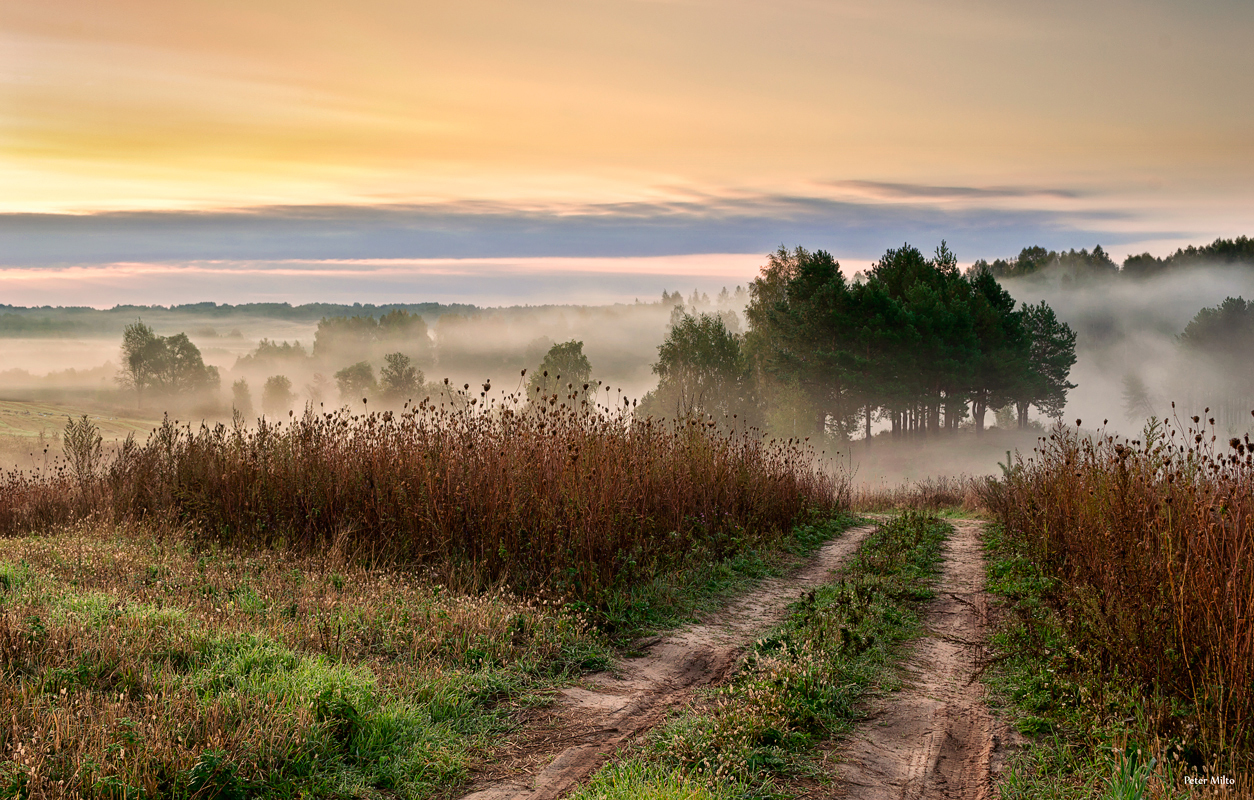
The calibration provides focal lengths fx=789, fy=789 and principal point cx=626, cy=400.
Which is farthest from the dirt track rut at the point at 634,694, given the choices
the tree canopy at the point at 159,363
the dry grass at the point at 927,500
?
the tree canopy at the point at 159,363

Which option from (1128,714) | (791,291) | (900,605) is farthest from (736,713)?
(791,291)

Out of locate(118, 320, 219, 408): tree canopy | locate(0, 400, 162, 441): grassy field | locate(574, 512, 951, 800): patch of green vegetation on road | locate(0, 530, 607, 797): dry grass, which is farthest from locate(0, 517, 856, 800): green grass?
locate(118, 320, 219, 408): tree canopy

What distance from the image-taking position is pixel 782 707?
480 centimetres

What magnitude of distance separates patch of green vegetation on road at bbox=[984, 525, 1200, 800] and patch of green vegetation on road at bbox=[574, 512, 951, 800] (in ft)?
2.91

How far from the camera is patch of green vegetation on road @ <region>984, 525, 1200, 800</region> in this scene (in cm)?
391

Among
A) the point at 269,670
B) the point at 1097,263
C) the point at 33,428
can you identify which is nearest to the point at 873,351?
the point at 269,670

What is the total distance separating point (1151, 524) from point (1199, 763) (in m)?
1.71

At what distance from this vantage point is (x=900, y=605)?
26.5 feet

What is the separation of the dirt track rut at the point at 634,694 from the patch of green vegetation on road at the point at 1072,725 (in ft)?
6.55

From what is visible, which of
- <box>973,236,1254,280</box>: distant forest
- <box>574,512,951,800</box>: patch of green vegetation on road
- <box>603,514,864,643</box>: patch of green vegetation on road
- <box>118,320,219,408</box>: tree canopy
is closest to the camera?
<box>574,512,951,800</box>: patch of green vegetation on road

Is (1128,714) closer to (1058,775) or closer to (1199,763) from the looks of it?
(1199,763)

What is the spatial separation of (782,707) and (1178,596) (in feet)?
8.47

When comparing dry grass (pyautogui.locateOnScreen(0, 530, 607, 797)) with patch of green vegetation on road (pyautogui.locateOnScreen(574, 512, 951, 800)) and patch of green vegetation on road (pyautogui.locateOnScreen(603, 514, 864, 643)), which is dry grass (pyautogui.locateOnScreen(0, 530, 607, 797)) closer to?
patch of green vegetation on road (pyautogui.locateOnScreen(603, 514, 864, 643))

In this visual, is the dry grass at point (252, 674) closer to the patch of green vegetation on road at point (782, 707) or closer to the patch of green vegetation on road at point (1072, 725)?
the patch of green vegetation on road at point (782, 707)
